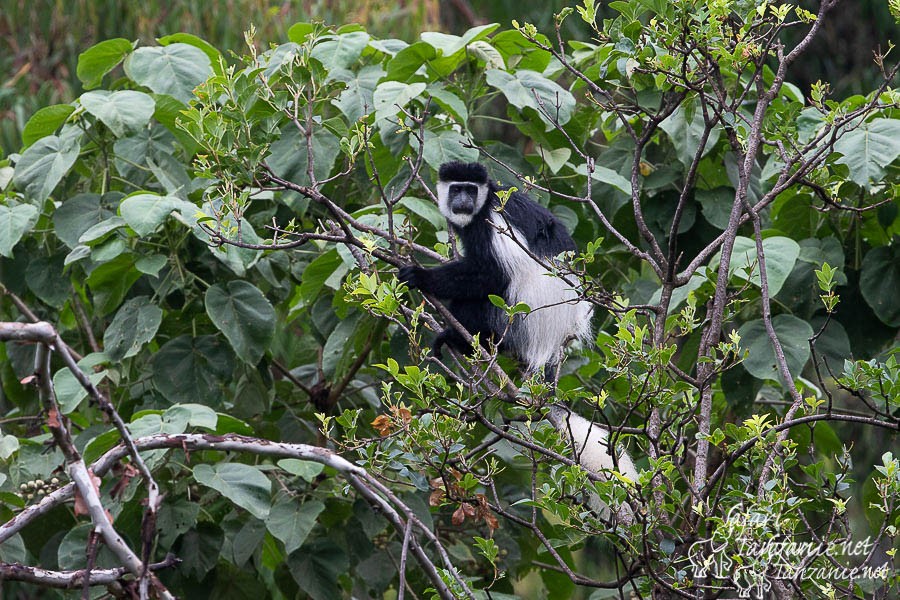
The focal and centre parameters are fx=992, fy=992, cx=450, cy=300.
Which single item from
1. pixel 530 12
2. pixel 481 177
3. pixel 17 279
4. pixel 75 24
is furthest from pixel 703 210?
pixel 530 12

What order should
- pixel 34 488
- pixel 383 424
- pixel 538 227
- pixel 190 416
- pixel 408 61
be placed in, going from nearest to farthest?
pixel 383 424
pixel 190 416
pixel 34 488
pixel 408 61
pixel 538 227

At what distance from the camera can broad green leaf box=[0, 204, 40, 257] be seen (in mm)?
2674

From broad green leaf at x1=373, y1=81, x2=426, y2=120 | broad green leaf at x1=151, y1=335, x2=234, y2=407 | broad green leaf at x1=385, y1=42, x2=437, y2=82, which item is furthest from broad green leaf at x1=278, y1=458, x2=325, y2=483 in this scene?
broad green leaf at x1=385, y1=42, x2=437, y2=82

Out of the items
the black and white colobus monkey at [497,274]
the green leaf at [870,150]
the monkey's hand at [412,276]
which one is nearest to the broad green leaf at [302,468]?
the black and white colobus monkey at [497,274]

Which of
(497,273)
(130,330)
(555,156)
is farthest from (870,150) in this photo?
(130,330)

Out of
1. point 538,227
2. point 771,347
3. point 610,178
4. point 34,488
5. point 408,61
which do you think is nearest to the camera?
point 771,347

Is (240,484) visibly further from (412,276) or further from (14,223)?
(14,223)

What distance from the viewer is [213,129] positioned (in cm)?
199

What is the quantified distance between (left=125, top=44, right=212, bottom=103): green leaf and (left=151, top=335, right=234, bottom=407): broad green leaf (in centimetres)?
72

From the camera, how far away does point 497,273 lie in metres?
3.24

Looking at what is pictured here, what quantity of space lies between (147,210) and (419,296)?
82 cm

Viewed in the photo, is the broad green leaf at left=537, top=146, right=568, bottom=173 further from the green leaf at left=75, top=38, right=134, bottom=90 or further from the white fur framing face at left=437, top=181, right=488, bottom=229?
the green leaf at left=75, top=38, right=134, bottom=90

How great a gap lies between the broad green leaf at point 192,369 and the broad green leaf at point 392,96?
0.80 meters

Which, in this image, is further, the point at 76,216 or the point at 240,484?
the point at 76,216
